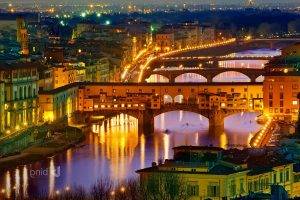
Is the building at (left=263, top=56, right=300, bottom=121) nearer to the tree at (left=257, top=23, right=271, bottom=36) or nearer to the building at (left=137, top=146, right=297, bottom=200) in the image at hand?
the building at (left=137, top=146, right=297, bottom=200)

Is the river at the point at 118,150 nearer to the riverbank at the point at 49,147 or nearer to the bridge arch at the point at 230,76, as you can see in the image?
the riverbank at the point at 49,147

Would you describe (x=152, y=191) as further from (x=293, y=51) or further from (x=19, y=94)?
(x=293, y=51)

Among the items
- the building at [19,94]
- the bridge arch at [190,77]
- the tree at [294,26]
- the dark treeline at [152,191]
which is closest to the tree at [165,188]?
the dark treeline at [152,191]

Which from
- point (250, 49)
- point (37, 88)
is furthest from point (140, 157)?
point (250, 49)

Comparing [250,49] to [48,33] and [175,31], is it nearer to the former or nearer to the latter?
[175,31]

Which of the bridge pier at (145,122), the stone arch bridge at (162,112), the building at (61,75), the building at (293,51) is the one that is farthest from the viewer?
the building at (293,51)

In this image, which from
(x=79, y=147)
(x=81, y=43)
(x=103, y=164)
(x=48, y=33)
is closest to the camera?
(x=103, y=164)
